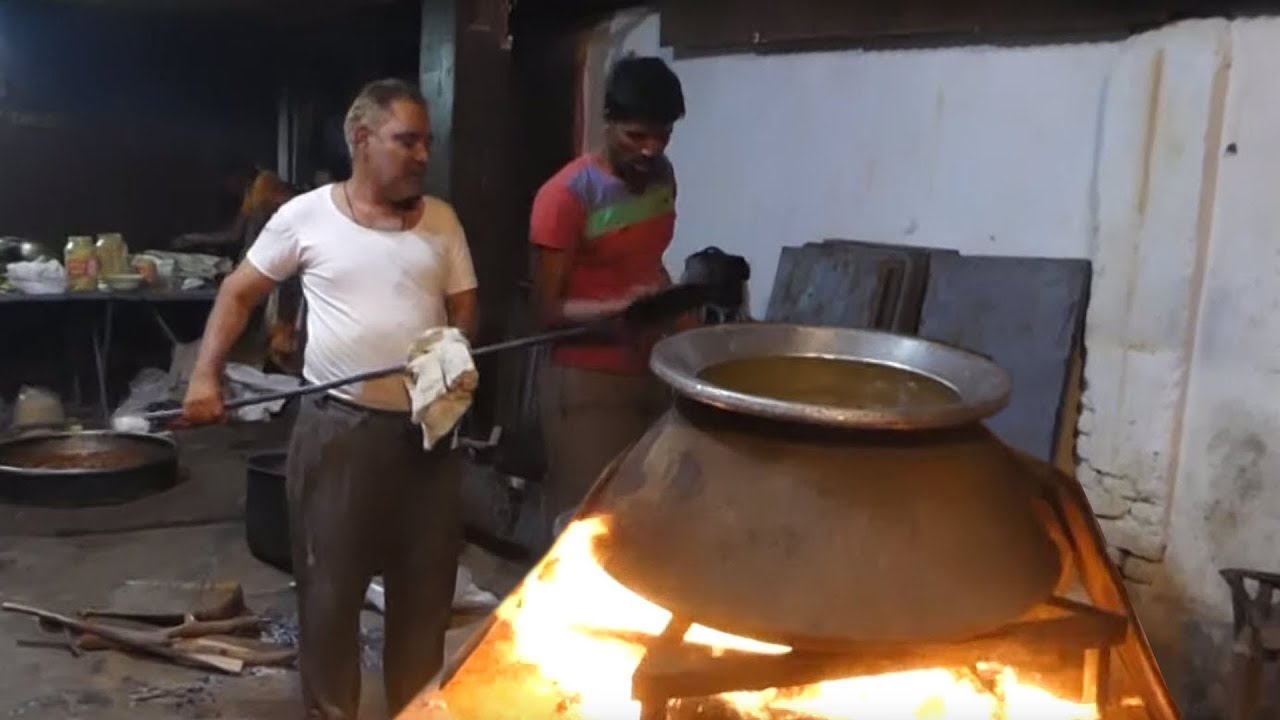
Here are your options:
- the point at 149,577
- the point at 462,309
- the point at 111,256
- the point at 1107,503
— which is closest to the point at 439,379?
the point at 462,309

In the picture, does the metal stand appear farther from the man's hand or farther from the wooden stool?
the man's hand

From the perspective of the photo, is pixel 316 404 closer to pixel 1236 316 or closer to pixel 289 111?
pixel 1236 316

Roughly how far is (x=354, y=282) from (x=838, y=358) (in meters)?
1.49

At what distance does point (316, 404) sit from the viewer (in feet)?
10.7

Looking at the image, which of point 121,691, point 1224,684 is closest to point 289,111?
point 121,691

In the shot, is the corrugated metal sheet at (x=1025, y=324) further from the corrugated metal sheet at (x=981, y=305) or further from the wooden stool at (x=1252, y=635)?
the wooden stool at (x=1252, y=635)

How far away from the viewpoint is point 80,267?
7.25 meters

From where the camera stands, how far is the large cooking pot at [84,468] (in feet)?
18.2

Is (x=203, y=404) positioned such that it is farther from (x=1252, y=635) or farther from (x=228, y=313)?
(x=1252, y=635)

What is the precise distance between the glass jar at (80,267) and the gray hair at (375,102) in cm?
466

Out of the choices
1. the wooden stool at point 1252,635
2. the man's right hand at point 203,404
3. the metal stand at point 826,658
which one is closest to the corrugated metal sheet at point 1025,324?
the wooden stool at point 1252,635

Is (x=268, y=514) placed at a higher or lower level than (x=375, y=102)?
lower

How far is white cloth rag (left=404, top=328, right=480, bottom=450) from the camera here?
115 inches

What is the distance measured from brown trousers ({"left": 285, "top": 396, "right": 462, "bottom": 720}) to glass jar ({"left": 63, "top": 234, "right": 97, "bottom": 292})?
15.0ft
